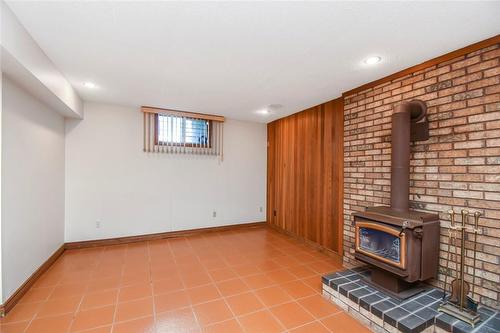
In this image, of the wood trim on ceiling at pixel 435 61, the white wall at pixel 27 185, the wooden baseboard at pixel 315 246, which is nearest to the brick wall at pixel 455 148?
the wood trim on ceiling at pixel 435 61

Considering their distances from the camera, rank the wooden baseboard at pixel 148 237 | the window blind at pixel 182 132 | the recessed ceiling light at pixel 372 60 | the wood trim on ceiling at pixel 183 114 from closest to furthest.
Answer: the recessed ceiling light at pixel 372 60
the wooden baseboard at pixel 148 237
the wood trim on ceiling at pixel 183 114
the window blind at pixel 182 132

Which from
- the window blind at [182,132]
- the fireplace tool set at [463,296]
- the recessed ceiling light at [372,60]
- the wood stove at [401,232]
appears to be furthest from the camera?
the window blind at [182,132]

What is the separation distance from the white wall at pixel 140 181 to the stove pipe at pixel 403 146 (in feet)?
10.5

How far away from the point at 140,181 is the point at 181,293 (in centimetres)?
237

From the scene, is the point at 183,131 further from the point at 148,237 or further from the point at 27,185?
the point at 27,185

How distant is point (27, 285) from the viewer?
7.84ft

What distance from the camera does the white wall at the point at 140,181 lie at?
3.68 metres

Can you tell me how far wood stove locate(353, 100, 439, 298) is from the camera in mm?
1942

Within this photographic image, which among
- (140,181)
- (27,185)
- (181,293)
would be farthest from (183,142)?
(181,293)

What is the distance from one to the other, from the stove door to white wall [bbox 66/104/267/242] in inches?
117

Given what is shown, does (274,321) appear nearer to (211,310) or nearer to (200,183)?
(211,310)

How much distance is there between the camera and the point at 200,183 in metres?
4.60

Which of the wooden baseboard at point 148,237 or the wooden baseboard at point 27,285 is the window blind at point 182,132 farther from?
the wooden baseboard at point 27,285

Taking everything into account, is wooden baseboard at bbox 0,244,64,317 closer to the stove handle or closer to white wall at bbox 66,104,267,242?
white wall at bbox 66,104,267,242
